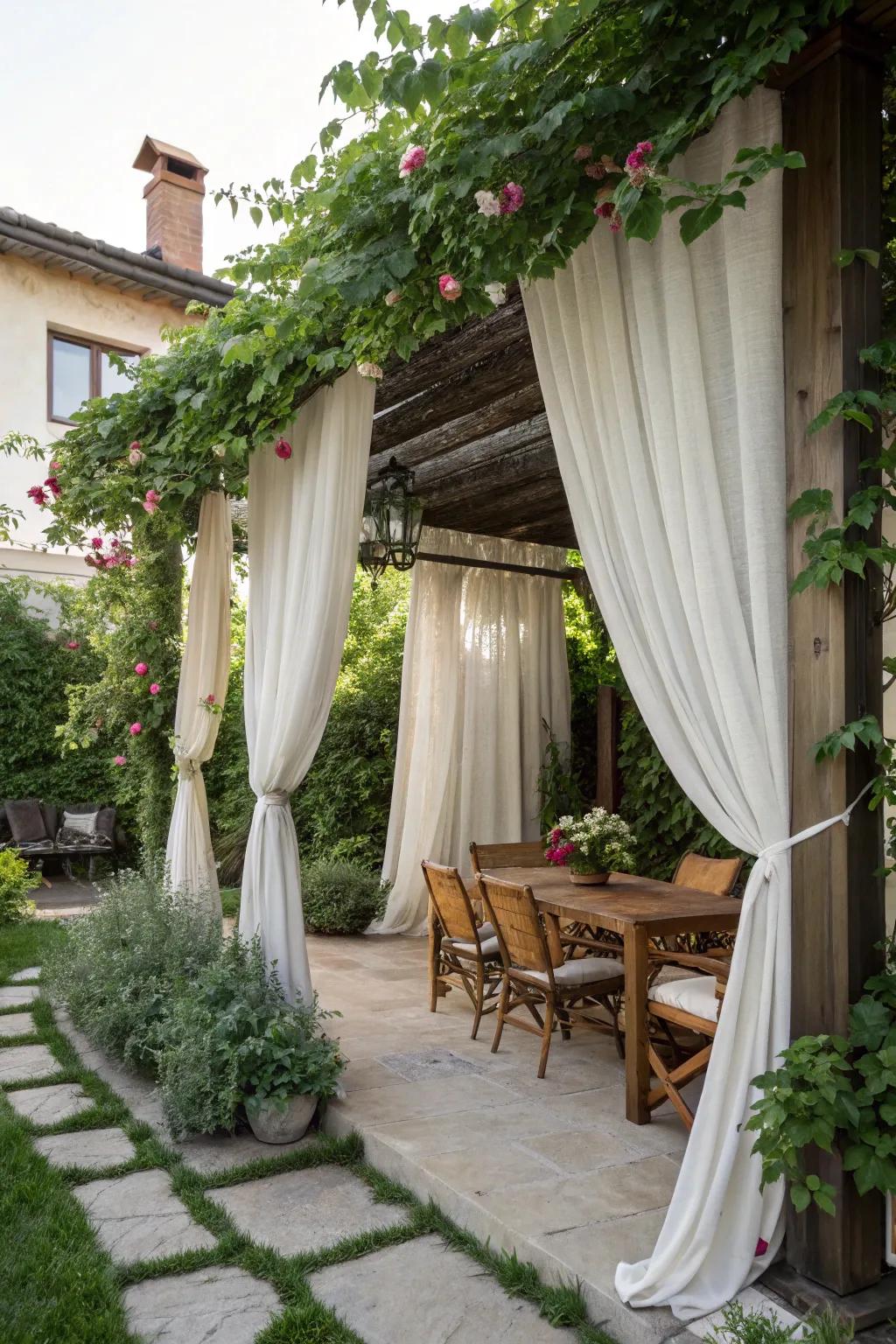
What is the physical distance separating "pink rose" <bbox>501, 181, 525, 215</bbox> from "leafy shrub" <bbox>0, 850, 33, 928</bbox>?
670cm

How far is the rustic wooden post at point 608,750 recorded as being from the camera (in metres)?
7.24

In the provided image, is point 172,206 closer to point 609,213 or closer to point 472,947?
point 472,947

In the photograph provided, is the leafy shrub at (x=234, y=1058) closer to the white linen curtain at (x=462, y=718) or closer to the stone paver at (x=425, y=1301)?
the stone paver at (x=425, y=1301)

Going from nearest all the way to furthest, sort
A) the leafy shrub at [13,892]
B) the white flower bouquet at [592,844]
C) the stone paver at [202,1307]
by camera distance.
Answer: the stone paver at [202,1307] < the white flower bouquet at [592,844] < the leafy shrub at [13,892]

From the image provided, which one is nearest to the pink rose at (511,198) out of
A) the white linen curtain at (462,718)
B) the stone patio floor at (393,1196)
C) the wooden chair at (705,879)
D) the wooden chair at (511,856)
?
the stone patio floor at (393,1196)

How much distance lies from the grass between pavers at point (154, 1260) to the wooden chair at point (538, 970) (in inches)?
40.2

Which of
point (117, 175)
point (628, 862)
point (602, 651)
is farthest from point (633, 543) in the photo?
point (117, 175)

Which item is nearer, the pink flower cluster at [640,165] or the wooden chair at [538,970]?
the pink flower cluster at [640,165]

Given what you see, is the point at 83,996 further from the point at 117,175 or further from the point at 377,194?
the point at 117,175

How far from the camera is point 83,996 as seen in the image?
4.86 meters

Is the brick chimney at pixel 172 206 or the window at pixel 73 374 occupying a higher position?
the brick chimney at pixel 172 206

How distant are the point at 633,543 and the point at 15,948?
5578mm

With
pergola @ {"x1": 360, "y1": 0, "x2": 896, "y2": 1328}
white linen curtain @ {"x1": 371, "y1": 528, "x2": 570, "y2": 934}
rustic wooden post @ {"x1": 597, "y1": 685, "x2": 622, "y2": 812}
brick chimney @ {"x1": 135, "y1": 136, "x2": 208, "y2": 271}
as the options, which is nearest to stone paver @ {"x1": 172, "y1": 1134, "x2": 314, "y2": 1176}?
pergola @ {"x1": 360, "y1": 0, "x2": 896, "y2": 1328}

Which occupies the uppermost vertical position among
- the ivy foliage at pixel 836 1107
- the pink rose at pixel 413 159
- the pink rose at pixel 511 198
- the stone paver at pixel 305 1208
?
the pink rose at pixel 413 159
